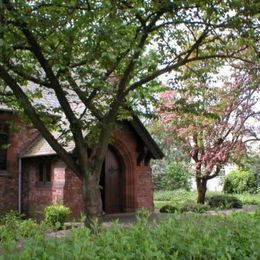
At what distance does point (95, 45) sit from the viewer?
316 inches

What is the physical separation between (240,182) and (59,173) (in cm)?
2112

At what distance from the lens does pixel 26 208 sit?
18938 millimetres

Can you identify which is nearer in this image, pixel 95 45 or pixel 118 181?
pixel 95 45

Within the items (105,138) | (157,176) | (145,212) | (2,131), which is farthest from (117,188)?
(157,176)

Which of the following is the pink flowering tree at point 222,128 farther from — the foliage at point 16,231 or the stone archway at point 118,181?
the foliage at point 16,231

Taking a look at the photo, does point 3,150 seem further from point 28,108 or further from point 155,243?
point 155,243

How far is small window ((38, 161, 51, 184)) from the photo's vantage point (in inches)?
729

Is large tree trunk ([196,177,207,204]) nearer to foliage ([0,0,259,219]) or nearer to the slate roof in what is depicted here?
the slate roof

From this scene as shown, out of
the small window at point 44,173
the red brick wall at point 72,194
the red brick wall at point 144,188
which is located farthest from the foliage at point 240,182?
the red brick wall at point 72,194

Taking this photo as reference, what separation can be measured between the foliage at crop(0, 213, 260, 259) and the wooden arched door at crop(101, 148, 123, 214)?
1503 centimetres

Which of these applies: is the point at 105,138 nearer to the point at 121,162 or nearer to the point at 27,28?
the point at 27,28

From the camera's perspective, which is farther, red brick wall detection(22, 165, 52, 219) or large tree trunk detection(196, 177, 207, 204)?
large tree trunk detection(196, 177, 207, 204)

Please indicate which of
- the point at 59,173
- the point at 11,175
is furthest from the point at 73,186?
the point at 11,175

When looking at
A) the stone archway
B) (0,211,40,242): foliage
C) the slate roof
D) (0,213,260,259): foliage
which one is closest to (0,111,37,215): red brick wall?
the slate roof
